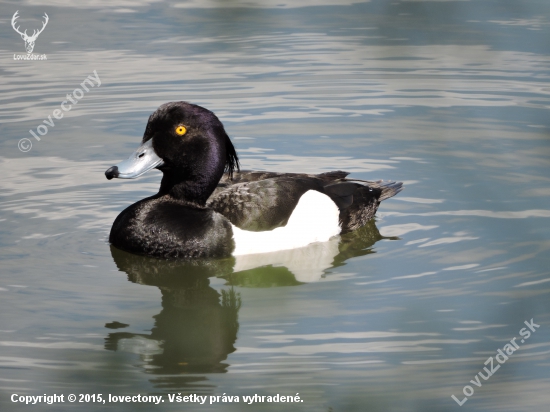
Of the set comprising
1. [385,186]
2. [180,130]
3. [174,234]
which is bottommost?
[174,234]

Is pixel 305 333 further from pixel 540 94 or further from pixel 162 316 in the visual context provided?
pixel 540 94

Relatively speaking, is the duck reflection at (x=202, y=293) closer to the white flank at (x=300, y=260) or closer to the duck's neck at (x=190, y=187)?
the white flank at (x=300, y=260)

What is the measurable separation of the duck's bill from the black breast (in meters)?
0.32

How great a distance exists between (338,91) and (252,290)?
4.83 meters

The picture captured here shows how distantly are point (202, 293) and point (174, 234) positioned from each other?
0.66m

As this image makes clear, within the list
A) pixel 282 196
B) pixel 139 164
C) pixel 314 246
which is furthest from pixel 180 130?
pixel 314 246

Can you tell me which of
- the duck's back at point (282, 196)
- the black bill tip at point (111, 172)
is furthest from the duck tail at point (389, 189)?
the black bill tip at point (111, 172)

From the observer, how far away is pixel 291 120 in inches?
336

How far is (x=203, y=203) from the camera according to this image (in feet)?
19.2

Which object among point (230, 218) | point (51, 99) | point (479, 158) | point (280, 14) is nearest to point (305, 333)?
point (230, 218)

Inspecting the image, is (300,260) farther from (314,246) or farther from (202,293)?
(202,293)

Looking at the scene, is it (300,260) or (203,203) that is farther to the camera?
(203,203)

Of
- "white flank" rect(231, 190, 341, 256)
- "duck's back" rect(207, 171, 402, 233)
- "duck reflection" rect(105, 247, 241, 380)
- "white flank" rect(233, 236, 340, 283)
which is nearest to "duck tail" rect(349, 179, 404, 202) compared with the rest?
"duck's back" rect(207, 171, 402, 233)

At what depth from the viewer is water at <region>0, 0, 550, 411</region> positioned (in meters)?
1.43
